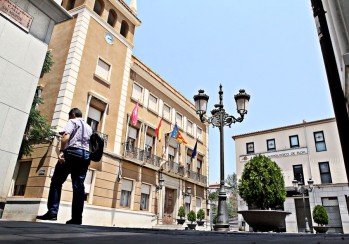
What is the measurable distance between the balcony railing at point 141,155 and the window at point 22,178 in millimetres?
5264

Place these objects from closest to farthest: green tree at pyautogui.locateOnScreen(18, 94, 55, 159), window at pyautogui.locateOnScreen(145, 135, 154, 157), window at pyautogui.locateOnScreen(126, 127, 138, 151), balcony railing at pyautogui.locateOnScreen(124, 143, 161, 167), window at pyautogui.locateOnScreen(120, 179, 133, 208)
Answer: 1. green tree at pyautogui.locateOnScreen(18, 94, 55, 159)
2. window at pyautogui.locateOnScreen(120, 179, 133, 208)
3. balcony railing at pyautogui.locateOnScreen(124, 143, 161, 167)
4. window at pyautogui.locateOnScreen(126, 127, 138, 151)
5. window at pyautogui.locateOnScreen(145, 135, 154, 157)

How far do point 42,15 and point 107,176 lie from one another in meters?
11.1

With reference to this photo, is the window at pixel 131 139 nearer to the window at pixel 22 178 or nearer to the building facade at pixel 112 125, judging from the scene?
the building facade at pixel 112 125

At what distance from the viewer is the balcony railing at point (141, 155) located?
52.9ft

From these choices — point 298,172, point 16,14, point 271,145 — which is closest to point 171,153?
point 271,145

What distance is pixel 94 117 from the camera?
14.7 metres

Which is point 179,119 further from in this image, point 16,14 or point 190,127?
point 16,14

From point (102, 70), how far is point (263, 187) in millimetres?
11236

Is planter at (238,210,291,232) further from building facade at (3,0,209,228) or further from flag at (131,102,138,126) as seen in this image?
flag at (131,102,138,126)

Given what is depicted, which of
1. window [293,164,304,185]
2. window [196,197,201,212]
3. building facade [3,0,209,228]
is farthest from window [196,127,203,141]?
window [293,164,304,185]

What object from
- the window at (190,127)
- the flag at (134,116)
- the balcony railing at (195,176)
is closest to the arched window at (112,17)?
the flag at (134,116)

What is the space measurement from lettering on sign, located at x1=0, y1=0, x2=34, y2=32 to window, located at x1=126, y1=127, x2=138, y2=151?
1245 centimetres

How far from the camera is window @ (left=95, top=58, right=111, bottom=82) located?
605 inches

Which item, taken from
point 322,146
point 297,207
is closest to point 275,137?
point 322,146
